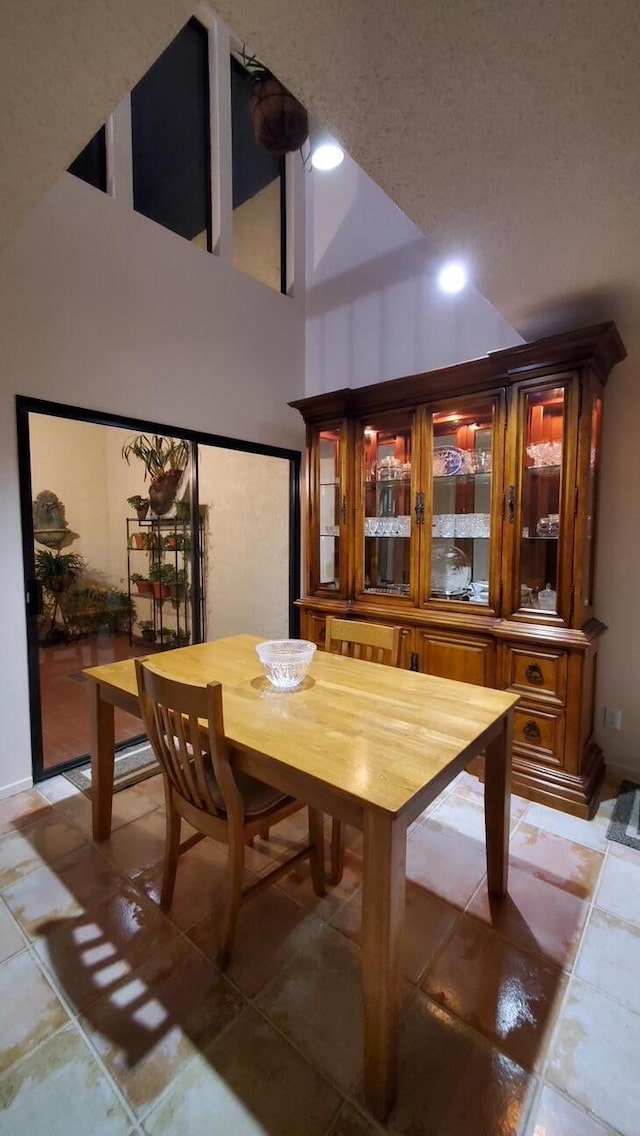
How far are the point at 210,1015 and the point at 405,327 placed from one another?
358 centimetres

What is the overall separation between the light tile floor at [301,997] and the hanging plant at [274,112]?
11.0ft

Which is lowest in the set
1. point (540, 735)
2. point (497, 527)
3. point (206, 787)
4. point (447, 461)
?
point (540, 735)

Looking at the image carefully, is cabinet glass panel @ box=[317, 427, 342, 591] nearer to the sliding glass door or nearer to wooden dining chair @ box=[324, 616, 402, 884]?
the sliding glass door

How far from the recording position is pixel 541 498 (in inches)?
92.6

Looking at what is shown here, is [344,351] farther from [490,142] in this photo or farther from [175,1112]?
[175,1112]

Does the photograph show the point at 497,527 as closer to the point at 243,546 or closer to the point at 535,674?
the point at 535,674

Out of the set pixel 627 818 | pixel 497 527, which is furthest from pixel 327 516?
pixel 627 818

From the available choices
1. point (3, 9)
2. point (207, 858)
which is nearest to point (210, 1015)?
point (207, 858)

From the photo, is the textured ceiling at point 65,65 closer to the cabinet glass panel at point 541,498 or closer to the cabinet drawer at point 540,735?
the cabinet glass panel at point 541,498

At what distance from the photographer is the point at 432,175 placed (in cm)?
134

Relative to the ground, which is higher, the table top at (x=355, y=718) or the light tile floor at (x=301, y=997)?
the table top at (x=355, y=718)

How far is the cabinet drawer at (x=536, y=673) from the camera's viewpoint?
2.24m

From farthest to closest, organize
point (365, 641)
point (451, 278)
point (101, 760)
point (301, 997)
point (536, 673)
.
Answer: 1. point (451, 278)
2. point (536, 673)
3. point (365, 641)
4. point (101, 760)
5. point (301, 997)

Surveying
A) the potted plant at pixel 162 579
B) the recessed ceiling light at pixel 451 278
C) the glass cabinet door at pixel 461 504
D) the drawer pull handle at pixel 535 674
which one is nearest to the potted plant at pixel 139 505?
the potted plant at pixel 162 579
